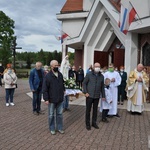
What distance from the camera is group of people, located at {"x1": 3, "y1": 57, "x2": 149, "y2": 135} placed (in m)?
6.67

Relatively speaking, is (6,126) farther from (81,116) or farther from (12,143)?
(81,116)

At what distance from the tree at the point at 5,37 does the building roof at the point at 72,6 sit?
21.2 meters

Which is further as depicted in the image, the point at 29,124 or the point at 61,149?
the point at 29,124

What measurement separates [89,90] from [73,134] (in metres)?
1.33

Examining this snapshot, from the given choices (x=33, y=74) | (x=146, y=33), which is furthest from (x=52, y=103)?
(x=146, y=33)

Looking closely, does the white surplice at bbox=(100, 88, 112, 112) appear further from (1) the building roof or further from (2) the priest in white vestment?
(1) the building roof

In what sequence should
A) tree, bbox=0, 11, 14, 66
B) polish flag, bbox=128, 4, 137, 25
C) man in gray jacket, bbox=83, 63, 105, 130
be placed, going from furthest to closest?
tree, bbox=0, 11, 14, 66 < polish flag, bbox=128, 4, 137, 25 < man in gray jacket, bbox=83, 63, 105, 130

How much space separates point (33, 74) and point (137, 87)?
4.00 meters

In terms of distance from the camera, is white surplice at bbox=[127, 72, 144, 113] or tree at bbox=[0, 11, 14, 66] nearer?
white surplice at bbox=[127, 72, 144, 113]

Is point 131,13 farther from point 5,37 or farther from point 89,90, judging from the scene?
point 5,37

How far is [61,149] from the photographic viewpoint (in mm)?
5535

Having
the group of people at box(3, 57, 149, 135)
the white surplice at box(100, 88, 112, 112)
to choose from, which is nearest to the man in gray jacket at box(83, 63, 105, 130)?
the group of people at box(3, 57, 149, 135)

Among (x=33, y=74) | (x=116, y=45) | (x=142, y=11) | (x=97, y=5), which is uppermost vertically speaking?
(x=97, y=5)

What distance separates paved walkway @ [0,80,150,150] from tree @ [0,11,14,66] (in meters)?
38.0
